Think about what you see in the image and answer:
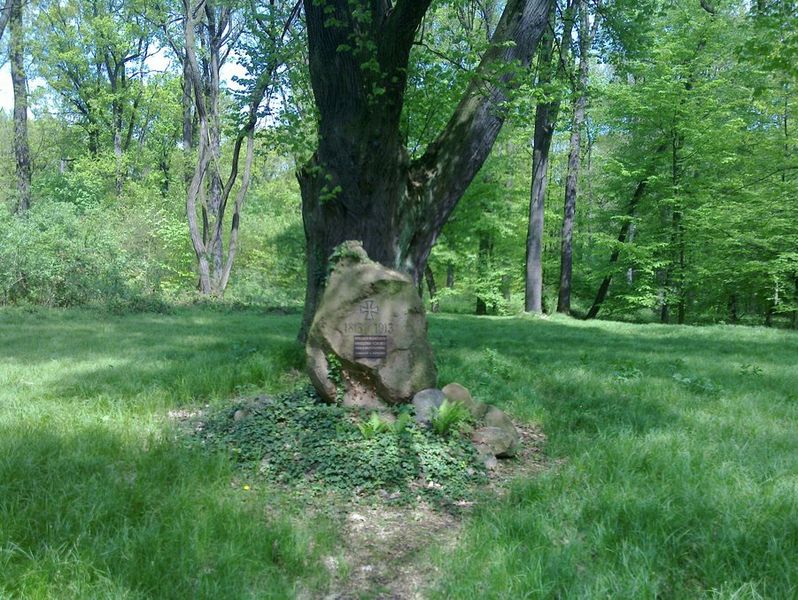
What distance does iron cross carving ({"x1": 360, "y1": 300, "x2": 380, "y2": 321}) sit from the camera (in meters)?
5.37

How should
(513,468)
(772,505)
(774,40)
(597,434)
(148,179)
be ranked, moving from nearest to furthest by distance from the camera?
(772,505) < (513,468) < (597,434) < (774,40) < (148,179)

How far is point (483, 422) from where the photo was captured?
4.98 meters

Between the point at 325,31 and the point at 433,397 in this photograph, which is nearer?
the point at 433,397

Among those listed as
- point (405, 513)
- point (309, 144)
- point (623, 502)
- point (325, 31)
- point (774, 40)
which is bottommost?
point (405, 513)

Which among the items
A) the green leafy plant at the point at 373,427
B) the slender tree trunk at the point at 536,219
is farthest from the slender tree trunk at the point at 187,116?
the green leafy plant at the point at 373,427

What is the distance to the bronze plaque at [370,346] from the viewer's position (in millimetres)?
5301

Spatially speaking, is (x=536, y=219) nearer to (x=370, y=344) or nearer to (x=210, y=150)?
(x=210, y=150)

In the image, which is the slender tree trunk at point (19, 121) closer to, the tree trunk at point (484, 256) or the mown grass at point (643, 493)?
the tree trunk at point (484, 256)

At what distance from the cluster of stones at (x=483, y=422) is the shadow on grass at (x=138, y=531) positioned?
5.83ft

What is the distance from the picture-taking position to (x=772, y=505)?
3350 mm

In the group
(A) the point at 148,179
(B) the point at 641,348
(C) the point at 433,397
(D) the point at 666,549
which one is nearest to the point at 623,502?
(D) the point at 666,549

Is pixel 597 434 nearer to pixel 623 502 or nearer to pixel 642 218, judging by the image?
pixel 623 502

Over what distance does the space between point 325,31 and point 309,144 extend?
144cm

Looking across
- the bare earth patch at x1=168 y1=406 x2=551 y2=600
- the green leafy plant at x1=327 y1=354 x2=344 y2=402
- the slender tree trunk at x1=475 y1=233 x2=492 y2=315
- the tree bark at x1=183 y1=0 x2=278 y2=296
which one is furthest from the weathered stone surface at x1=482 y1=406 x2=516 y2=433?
the slender tree trunk at x1=475 y1=233 x2=492 y2=315
